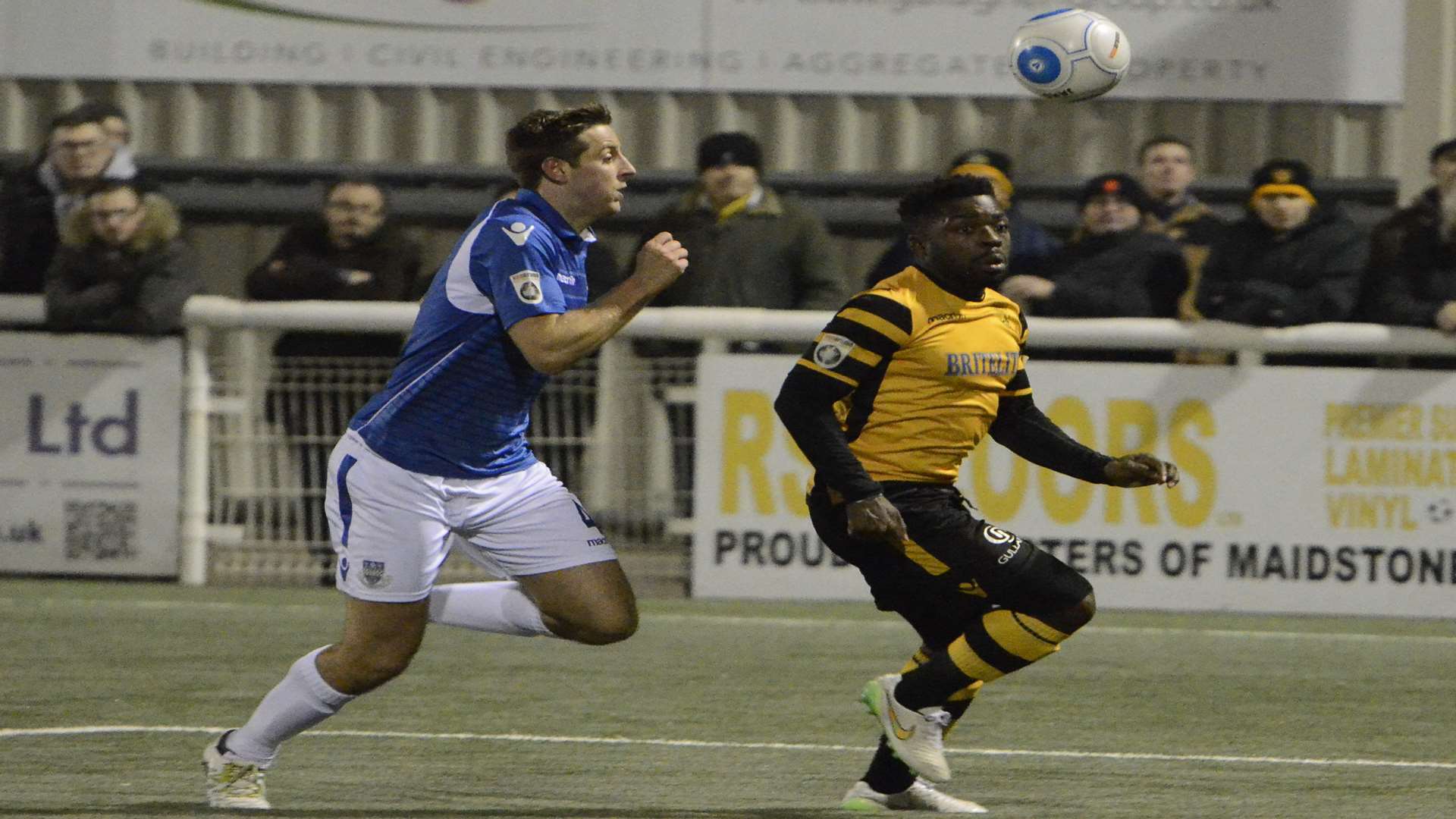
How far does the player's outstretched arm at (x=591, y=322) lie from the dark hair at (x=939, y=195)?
75 centimetres

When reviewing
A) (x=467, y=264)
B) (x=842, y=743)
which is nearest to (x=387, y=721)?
(x=842, y=743)

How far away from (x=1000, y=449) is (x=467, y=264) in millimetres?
4956

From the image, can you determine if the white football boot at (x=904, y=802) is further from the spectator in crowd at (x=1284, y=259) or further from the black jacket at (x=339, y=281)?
the black jacket at (x=339, y=281)

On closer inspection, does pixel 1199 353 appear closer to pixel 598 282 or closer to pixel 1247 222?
pixel 1247 222

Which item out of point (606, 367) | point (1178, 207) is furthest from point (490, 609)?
point (1178, 207)

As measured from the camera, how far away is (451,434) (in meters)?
5.63

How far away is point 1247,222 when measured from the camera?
10.1 metres

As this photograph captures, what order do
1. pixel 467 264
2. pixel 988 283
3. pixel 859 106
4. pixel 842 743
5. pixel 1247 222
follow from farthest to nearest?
1. pixel 859 106
2. pixel 1247 222
3. pixel 842 743
4. pixel 988 283
5. pixel 467 264

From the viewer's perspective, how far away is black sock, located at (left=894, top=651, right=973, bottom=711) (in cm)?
575

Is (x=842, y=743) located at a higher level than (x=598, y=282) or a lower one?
lower

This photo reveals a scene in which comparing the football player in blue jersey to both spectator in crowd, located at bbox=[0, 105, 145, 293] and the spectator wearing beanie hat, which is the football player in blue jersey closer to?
the spectator wearing beanie hat

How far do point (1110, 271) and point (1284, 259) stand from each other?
72 cm

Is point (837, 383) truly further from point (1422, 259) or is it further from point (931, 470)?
point (1422, 259)

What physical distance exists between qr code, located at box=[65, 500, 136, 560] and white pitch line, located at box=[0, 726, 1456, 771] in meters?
3.65
